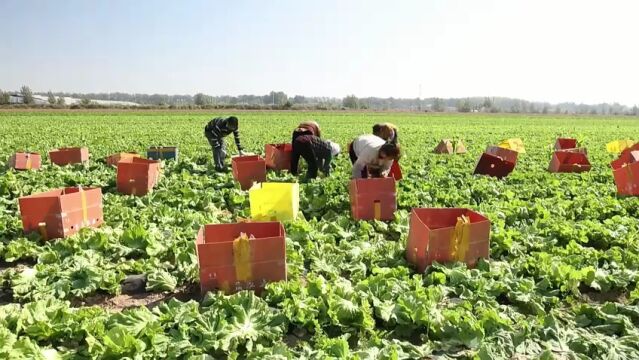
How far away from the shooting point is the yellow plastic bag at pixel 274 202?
7.37 meters

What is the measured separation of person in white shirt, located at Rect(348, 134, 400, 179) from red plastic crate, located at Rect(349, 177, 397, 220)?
56cm

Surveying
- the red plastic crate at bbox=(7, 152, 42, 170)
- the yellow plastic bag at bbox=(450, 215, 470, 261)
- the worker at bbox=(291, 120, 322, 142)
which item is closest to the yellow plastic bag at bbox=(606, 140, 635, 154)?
the worker at bbox=(291, 120, 322, 142)

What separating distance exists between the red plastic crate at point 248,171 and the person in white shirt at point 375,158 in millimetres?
2322

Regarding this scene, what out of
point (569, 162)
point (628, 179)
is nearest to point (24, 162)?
point (628, 179)

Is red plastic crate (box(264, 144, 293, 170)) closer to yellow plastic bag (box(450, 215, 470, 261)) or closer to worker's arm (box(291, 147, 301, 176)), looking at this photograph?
worker's arm (box(291, 147, 301, 176))

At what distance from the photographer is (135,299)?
16.3 ft

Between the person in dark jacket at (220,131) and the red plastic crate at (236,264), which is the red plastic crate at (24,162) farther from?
the red plastic crate at (236,264)

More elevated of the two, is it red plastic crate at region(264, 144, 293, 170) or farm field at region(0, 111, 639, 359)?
red plastic crate at region(264, 144, 293, 170)

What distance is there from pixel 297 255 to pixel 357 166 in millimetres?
3105

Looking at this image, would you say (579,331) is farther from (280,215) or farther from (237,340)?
(280,215)

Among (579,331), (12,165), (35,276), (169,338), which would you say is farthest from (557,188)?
(12,165)

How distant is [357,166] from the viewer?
27.7 feet

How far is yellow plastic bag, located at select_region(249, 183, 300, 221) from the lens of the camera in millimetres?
7367

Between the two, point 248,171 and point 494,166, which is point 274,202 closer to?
point 248,171
